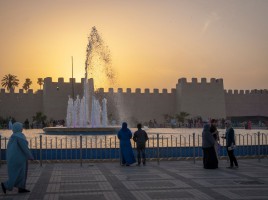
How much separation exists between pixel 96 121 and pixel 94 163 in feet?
75.3

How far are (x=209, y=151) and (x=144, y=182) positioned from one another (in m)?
2.76

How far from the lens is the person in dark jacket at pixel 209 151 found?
10797mm

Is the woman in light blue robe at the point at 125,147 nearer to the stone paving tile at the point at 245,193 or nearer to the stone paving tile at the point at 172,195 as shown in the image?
the stone paving tile at the point at 172,195

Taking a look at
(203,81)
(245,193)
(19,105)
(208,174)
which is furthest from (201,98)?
(245,193)

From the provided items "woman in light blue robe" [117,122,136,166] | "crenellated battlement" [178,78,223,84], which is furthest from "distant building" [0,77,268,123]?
"woman in light blue robe" [117,122,136,166]

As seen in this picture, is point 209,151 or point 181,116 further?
point 181,116

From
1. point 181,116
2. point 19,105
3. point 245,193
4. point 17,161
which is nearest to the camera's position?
point 245,193

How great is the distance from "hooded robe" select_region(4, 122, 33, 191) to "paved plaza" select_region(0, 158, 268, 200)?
0.20 m

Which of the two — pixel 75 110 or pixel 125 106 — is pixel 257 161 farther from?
pixel 125 106

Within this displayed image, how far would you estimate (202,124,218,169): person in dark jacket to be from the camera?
1080cm

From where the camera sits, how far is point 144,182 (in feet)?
28.3

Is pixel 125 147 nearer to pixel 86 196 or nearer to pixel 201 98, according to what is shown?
pixel 86 196

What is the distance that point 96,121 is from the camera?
35.2m

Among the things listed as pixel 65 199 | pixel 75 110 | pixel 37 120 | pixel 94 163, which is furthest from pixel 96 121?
pixel 65 199
